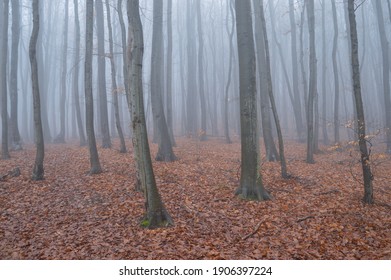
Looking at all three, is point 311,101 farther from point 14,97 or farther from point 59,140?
point 59,140

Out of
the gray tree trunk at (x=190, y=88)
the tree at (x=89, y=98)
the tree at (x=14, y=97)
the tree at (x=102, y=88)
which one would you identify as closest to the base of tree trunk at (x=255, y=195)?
the tree at (x=89, y=98)

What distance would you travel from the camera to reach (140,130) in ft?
Answer: 19.7

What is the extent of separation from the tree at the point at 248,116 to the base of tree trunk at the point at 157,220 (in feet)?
8.47

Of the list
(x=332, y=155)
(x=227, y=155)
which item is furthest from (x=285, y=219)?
(x=332, y=155)

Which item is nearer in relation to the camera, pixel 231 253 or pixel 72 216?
pixel 231 253

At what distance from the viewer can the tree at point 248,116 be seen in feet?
26.3

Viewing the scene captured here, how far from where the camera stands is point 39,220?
6.64 m

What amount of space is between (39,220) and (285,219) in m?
5.59

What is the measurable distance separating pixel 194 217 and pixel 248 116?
121 inches

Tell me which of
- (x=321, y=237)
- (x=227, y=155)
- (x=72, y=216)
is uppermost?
(x=227, y=155)

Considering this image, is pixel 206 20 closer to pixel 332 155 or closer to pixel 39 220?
pixel 332 155

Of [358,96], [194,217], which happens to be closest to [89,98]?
[194,217]

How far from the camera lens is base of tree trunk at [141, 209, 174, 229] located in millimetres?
6164

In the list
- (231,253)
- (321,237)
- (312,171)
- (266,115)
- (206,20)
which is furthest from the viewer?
(206,20)
